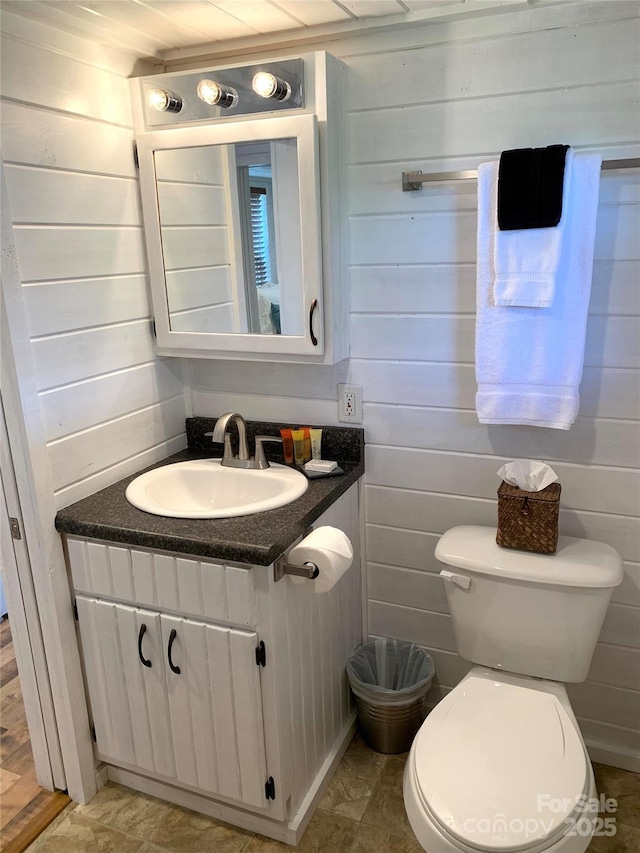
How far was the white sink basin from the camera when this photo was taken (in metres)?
1.84

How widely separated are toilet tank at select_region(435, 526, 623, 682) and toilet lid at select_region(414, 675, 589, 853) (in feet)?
0.31

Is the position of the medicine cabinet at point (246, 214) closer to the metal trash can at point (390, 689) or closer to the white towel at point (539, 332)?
the white towel at point (539, 332)

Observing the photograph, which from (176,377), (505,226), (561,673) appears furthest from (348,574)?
(505,226)

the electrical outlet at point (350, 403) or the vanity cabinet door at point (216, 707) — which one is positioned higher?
the electrical outlet at point (350, 403)

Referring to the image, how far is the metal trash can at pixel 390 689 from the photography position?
193cm

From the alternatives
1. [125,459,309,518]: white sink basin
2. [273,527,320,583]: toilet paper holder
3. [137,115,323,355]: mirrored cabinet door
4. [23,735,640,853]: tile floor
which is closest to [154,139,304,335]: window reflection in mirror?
[137,115,323,355]: mirrored cabinet door

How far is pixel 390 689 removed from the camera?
208 cm

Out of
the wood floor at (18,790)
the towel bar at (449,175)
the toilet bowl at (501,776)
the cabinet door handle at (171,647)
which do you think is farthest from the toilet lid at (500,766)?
the towel bar at (449,175)

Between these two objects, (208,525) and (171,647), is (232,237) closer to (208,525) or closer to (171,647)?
(208,525)

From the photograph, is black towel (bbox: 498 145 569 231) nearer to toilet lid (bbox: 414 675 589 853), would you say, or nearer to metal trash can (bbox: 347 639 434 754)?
toilet lid (bbox: 414 675 589 853)

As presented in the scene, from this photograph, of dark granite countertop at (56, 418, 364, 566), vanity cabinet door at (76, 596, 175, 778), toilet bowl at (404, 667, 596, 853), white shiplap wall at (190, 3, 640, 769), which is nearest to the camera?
toilet bowl at (404, 667, 596, 853)

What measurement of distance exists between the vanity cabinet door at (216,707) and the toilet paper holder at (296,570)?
0.17m

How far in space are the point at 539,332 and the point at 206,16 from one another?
1131mm

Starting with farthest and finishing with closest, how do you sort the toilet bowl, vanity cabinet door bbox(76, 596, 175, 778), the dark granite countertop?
vanity cabinet door bbox(76, 596, 175, 778) → the dark granite countertop → the toilet bowl
